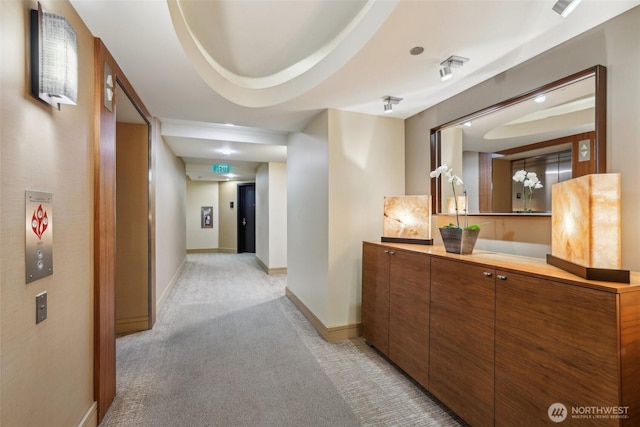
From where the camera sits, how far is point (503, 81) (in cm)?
229

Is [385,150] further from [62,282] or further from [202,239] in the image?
[202,239]

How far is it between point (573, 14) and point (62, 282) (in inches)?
127

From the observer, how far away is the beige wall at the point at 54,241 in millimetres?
1111

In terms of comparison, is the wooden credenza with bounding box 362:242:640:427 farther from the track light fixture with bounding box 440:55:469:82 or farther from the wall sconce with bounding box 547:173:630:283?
the track light fixture with bounding box 440:55:469:82

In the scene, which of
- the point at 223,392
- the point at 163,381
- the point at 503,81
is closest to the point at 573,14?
the point at 503,81

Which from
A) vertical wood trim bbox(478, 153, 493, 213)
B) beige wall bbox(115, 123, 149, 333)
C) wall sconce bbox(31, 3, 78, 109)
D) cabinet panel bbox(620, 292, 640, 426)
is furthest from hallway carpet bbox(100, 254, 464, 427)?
wall sconce bbox(31, 3, 78, 109)

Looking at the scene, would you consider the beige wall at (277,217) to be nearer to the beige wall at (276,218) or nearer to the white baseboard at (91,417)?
the beige wall at (276,218)

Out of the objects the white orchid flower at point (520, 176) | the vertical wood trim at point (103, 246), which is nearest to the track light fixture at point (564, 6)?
the white orchid flower at point (520, 176)

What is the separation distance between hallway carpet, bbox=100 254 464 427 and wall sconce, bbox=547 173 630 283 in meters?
1.34

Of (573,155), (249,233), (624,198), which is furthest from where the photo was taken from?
(249,233)

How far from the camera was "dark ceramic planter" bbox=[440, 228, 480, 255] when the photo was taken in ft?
6.98

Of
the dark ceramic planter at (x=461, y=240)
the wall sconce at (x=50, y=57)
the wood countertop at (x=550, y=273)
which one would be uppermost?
the wall sconce at (x=50, y=57)

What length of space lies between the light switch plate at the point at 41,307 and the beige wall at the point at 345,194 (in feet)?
7.56

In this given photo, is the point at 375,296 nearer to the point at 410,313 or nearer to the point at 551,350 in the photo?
the point at 410,313
